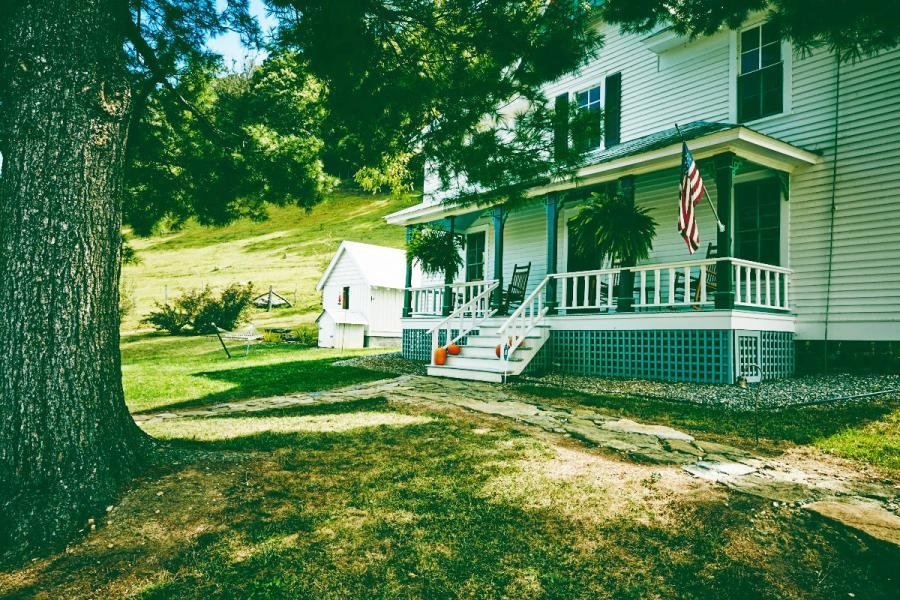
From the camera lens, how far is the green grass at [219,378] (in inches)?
311

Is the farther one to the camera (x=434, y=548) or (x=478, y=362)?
(x=478, y=362)

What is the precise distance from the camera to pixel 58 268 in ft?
10.1

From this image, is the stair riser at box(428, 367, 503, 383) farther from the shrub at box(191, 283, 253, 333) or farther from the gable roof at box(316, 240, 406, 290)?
the shrub at box(191, 283, 253, 333)

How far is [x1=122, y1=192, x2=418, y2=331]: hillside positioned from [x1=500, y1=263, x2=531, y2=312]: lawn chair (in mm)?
15361

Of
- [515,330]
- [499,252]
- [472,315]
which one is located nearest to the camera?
[515,330]

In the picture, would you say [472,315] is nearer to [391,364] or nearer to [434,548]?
[391,364]

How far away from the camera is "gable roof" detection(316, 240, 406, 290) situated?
803 inches

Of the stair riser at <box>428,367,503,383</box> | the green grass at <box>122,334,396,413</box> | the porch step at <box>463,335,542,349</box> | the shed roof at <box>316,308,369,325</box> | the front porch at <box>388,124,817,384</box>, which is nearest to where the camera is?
the front porch at <box>388,124,817,384</box>

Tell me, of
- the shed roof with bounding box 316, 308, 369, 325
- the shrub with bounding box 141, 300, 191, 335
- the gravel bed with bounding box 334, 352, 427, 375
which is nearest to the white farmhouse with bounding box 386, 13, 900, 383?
the gravel bed with bounding box 334, 352, 427, 375

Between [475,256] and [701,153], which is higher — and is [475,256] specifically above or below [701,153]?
below

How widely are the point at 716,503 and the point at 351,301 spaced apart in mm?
18534

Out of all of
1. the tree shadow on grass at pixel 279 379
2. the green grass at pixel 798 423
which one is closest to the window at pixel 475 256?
the tree shadow on grass at pixel 279 379

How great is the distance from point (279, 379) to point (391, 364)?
261cm

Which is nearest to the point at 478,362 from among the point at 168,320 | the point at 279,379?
the point at 279,379
